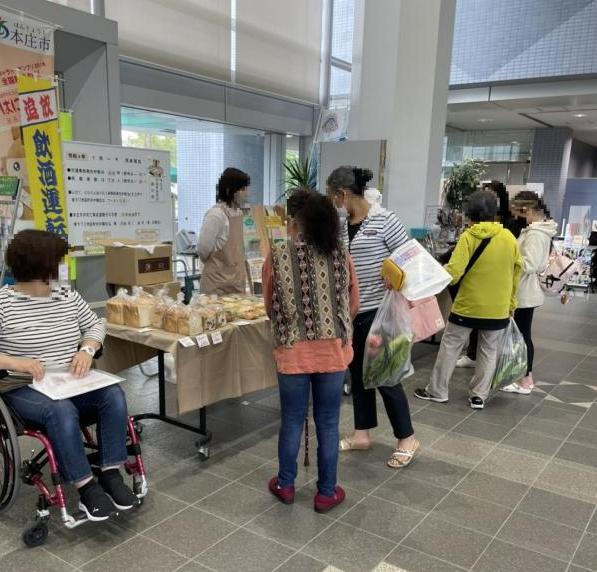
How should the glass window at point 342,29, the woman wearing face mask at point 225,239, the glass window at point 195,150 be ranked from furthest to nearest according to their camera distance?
the glass window at point 342,29
the glass window at point 195,150
the woman wearing face mask at point 225,239

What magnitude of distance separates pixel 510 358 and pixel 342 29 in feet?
18.7

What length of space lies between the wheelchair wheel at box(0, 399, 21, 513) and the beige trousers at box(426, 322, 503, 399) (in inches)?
106

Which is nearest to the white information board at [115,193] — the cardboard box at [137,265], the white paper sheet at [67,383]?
the cardboard box at [137,265]

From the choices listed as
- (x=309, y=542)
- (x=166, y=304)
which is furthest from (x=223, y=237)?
(x=309, y=542)

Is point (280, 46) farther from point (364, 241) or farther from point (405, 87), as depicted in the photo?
point (364, 241)

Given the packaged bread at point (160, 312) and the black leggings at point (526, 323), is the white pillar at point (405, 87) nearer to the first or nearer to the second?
the black leggings at point (526, 323)

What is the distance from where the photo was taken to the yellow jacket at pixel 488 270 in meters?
3.41

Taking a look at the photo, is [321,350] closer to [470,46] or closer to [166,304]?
[166,304]

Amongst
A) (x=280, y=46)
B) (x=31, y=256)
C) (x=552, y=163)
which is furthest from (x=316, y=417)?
(x=552, y=163)

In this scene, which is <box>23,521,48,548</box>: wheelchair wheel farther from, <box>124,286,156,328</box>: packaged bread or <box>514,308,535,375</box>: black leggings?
<box>514,308,535,375</box>: black leggings

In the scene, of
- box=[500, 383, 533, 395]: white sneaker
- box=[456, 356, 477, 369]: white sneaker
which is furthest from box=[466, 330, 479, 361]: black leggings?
box=[500, 383, 533, 395]: white sneaker

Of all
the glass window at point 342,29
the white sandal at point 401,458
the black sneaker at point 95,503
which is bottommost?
the white sandal at point 401,458

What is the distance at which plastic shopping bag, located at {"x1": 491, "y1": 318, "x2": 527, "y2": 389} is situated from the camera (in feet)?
12.0

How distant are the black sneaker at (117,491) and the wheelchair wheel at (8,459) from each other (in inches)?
12.5
